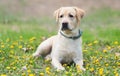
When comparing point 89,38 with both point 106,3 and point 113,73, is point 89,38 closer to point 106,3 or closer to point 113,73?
point 113,73

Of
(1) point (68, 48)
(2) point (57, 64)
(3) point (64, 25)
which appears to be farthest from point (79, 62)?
(3) point (64, 25)

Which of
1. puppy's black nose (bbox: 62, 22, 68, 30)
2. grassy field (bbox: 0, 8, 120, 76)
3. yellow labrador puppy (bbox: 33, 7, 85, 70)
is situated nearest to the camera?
grassy field (bbox: 0, 8, 120, 76)

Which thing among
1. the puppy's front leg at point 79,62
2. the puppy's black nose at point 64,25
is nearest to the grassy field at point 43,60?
the puppy's front leg at point 79,62

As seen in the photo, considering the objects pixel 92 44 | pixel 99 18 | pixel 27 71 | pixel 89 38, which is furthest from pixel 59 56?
pixel 99 18

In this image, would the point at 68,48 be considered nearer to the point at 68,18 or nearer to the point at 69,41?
the point at 69,41

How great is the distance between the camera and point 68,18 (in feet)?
23.4

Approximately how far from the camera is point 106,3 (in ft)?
56.7

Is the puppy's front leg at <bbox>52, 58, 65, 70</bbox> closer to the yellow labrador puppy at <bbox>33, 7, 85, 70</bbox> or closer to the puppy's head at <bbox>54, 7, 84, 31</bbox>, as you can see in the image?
the yellow labrador puppy at <bbox>33, 7, 85, 70</bbox>

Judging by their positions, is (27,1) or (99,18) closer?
(99,18)

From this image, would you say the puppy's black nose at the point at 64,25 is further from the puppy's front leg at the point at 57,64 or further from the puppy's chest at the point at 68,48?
the puppy's front leg at the point at 57,64

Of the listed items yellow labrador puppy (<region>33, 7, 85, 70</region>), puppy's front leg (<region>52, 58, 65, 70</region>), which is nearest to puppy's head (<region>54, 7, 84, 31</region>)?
yellow labrador puppy (<region>33, 7, 85, 70</region>)

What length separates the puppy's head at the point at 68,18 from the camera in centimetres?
704

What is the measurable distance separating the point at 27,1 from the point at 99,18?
3.27m

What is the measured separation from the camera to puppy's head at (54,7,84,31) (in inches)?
277
